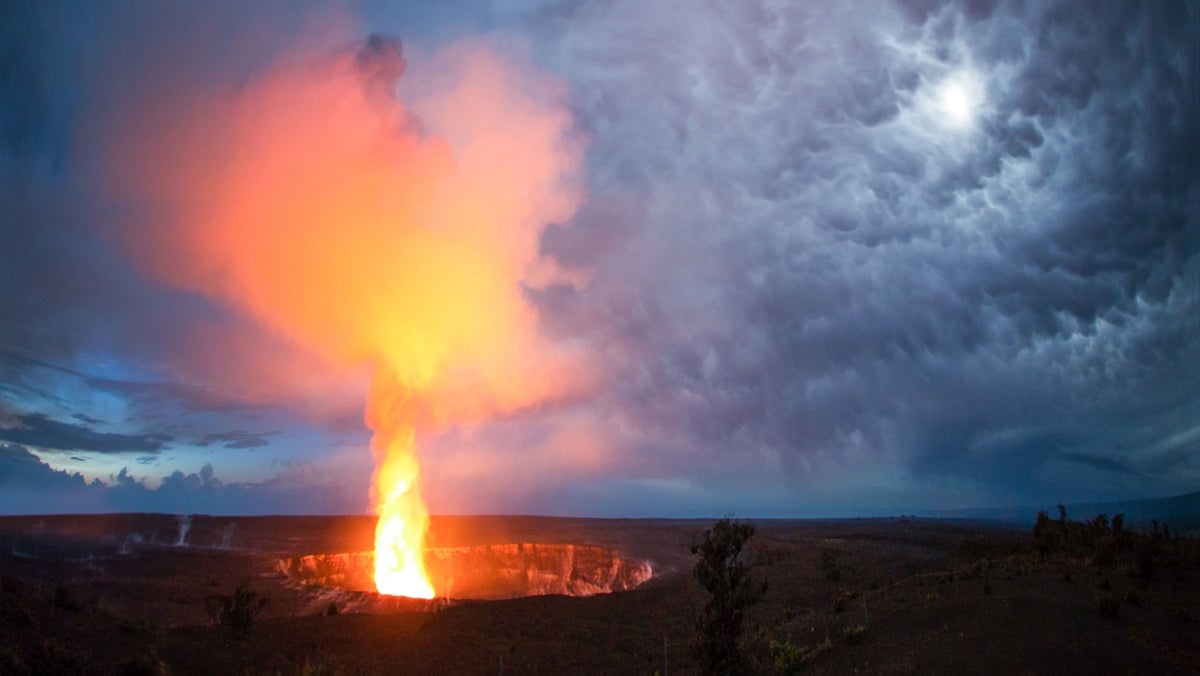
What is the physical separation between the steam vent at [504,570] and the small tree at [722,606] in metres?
39.8

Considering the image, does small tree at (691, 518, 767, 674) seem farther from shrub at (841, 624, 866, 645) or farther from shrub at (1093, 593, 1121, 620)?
shrub at (1093, 593, 1121, 620)

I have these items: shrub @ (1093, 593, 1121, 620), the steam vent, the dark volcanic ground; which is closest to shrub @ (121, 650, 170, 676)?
the dark volcanic ground

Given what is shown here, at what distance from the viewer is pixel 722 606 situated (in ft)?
76.7

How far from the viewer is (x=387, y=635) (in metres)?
38.2

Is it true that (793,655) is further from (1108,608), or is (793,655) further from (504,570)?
(504,570)

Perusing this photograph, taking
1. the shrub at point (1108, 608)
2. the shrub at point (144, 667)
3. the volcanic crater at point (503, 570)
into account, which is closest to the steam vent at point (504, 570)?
the volcanic crater at point (503, 570)

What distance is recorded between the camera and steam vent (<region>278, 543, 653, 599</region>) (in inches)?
2502

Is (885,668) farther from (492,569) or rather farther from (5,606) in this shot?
(492,569)

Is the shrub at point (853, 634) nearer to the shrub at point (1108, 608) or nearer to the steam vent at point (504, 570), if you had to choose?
the shrub at point (1108, 608)

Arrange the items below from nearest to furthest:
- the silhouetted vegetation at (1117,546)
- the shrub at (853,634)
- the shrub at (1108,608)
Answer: the shrub at (1108,608) < the shrub at (853,634) < the silhouetted vegetation at (1117,546)

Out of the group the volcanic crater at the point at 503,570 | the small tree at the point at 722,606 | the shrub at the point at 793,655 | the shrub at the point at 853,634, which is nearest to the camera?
the small tree at the point at 722,606

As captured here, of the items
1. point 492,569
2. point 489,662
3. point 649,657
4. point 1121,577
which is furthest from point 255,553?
point 1121,577

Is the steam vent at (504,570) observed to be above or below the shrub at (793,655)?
below

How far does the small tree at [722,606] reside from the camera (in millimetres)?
22984
